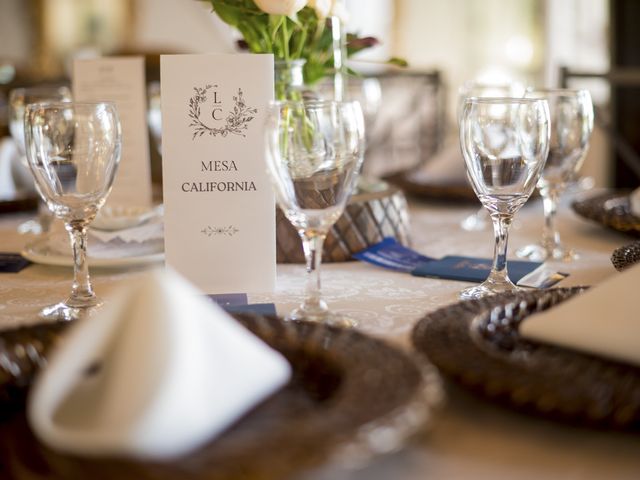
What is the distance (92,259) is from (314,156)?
1.52ft

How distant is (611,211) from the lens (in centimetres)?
146

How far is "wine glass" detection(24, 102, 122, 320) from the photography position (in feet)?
3.32

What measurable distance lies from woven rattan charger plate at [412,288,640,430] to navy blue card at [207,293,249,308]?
32 centimetres

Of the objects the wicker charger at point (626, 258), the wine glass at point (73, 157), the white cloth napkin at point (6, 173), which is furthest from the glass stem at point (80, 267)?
the white cloth napkin at point (6, 173)

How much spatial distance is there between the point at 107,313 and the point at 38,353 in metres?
0.15

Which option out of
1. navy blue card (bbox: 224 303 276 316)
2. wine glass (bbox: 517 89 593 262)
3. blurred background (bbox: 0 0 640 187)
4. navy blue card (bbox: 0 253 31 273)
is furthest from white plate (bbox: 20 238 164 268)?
blurred background (bbox: 0 0 640 187)

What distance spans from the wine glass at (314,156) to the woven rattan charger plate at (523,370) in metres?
0.18

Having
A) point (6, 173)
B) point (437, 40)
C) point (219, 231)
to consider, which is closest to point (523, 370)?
point (219, 231)

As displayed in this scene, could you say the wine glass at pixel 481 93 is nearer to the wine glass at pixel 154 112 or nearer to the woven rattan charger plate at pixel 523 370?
the wine glass at pixel 154 112

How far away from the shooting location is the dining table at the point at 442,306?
614 millimetres

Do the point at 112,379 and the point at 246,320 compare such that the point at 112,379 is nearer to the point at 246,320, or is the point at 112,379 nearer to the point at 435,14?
the point at 246,320

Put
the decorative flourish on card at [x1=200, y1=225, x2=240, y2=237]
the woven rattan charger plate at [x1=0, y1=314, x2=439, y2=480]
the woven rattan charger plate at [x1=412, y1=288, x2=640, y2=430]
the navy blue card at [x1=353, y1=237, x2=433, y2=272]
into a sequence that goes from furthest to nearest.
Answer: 1. the navy blue card at [x1=353, y1=237, x2=433, y2=272]
2. the decorative flourish on card at [x1=200, y1=225, x2=240, y2=237]
3. the woven rattan charger plate at [x1=412, y1=288, x2=640, y2=430]
4. the woven rattan charger plate at [x1=0, y1=314, x2=439, y2=480]

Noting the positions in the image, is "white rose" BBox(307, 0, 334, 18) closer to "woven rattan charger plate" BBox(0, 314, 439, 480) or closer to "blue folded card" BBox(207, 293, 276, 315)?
"blue folded card" BBox(207, 293, 276, 315)

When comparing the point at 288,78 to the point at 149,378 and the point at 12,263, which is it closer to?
the point at 12,263
